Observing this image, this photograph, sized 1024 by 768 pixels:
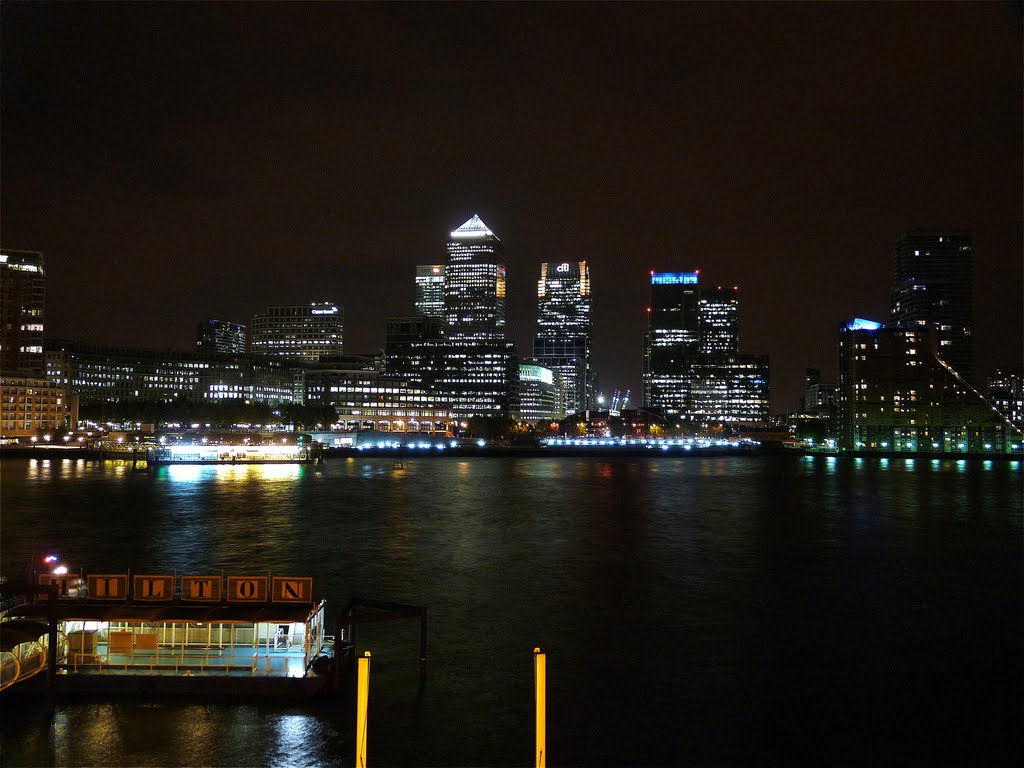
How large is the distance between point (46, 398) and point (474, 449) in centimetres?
8813

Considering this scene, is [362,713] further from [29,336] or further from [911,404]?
[29,336]

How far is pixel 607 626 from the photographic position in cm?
2797

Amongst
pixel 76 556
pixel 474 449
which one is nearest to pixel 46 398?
pixel 474 449

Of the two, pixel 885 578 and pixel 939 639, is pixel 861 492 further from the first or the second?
pixel 939 639

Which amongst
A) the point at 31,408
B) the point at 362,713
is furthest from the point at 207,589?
the point at 31,408

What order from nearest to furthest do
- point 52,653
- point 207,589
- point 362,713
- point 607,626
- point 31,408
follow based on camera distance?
point 362,713, point 52,653, point 207,589, point 607,626, point 31,408

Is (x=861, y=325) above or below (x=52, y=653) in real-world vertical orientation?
above

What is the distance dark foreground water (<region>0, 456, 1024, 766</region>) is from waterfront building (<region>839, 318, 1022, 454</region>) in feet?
361

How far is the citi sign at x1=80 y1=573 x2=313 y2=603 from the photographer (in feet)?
65.7

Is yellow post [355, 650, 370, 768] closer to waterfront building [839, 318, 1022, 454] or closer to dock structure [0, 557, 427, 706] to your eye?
dock structure [0, 557, 427, 706]

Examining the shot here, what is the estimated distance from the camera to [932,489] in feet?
291

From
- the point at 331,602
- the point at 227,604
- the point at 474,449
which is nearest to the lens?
the point at 227,604

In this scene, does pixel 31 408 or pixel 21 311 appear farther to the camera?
pixel 21 311

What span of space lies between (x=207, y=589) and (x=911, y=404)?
183466mm
